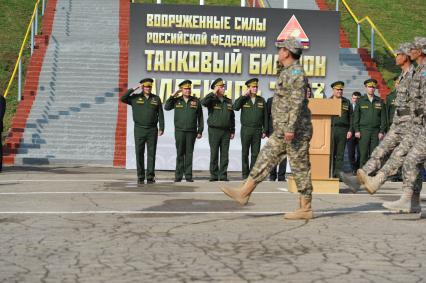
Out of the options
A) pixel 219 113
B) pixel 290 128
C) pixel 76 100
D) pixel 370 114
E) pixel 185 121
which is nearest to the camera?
pixel 290 128

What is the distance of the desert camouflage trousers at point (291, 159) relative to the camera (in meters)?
8.85

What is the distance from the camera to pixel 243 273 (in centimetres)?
610

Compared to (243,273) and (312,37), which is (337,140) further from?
(243,273)

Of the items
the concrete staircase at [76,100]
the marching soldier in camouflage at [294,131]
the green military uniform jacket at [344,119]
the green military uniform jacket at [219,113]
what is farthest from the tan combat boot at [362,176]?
the concrete staircase at [76,100]

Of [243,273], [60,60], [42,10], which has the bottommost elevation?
[243,273]

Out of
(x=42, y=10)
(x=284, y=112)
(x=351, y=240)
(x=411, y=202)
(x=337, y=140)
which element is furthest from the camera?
(x=42, y=10)

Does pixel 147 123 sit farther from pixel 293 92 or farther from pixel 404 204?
pixel 404 204

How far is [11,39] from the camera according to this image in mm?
29344

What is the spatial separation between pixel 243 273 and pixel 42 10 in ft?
79.9

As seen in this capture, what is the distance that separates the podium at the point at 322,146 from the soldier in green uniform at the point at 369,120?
3549mm

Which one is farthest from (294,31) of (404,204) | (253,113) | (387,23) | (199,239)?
(387,23)

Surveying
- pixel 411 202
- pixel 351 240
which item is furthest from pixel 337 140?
pixel 351 240

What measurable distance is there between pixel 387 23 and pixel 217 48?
15.3 meters

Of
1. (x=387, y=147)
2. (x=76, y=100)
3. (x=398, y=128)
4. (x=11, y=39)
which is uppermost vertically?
(x=11, y=39)
